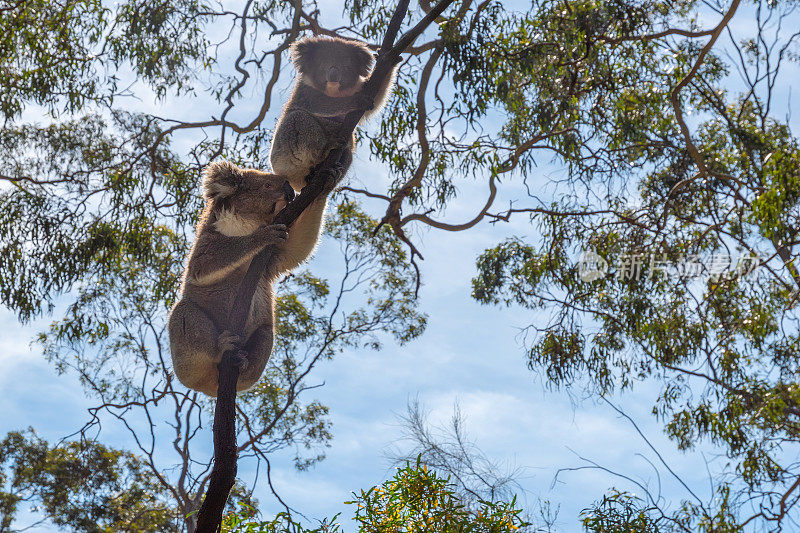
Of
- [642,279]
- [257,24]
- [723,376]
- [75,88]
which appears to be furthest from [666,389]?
[75,88]

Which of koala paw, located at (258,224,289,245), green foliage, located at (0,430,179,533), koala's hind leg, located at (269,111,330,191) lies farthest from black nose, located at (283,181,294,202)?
green foliage, located at (0,430,179,533)

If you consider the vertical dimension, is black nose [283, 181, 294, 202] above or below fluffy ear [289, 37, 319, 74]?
below

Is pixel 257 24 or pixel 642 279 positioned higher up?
pixel 257 24

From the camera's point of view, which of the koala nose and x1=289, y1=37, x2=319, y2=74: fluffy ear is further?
x1=289, y1=37, x2=319, y2=74: fluffy ear

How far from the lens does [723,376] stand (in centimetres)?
714

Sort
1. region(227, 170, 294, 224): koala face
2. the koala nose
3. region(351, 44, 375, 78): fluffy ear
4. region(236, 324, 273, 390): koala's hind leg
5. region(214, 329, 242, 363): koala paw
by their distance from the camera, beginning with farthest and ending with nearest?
region(351, 44, 375, 78): fluffy ear
the koala nose
region(236, 324, 273, 390): koala's hind leg
region(227, 170, 294, 224): koala face
region(214, 329, 242, 363): koala paw

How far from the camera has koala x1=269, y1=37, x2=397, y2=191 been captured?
11.3 feet

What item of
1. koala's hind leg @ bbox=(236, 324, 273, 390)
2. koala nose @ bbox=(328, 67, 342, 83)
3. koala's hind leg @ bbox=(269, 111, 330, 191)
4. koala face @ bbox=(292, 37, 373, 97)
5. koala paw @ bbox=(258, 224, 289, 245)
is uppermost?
koala face @ bbox=(292, 37, 373, 97)

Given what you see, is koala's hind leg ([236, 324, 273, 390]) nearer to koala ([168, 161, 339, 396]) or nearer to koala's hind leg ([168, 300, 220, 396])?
koala ([168, 161, 339, 396])

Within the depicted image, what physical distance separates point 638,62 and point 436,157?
7.10 feet

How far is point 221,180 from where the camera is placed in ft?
10.6

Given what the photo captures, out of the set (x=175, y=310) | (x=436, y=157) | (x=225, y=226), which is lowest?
(x=175, y=310)

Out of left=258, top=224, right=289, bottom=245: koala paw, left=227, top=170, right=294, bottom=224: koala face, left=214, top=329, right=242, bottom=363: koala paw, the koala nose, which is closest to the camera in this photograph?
left=258, top=224, right=289, bottom=245: koala paw

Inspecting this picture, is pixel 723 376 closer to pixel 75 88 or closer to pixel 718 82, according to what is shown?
pixel 718 82
